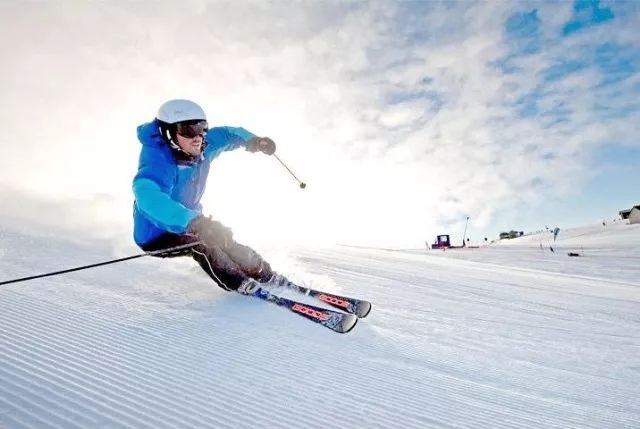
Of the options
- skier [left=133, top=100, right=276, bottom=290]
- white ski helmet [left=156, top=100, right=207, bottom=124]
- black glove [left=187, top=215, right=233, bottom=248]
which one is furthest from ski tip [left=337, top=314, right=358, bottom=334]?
white ski helmet [left=156, top=100, right=207, bottom=124]

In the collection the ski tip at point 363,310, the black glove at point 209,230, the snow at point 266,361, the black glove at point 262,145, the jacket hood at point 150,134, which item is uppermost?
the black glove at point 262,145

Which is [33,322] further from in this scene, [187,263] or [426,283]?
[426,283]

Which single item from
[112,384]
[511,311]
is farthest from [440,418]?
[511,311]

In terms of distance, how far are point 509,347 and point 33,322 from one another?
13.8ft

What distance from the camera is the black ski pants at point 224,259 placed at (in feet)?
14.3

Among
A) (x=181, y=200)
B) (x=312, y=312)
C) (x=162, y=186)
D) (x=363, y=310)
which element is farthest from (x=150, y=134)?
(x=363, y=310)

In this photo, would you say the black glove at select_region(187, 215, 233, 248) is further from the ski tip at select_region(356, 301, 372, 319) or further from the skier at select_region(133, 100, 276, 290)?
the ski tip at select_region(356, 301, 372, 319)

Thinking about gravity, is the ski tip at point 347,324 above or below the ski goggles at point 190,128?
below

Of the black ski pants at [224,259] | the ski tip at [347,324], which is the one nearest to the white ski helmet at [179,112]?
the black ski pants at [224,259]

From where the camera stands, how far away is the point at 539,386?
3135 mm

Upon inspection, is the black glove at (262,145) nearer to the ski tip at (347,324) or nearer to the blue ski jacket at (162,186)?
the blue ski jacket at (162,186)

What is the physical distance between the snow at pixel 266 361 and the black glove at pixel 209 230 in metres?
0.65

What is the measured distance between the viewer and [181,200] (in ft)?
15.5

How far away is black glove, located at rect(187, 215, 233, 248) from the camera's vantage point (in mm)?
3936
